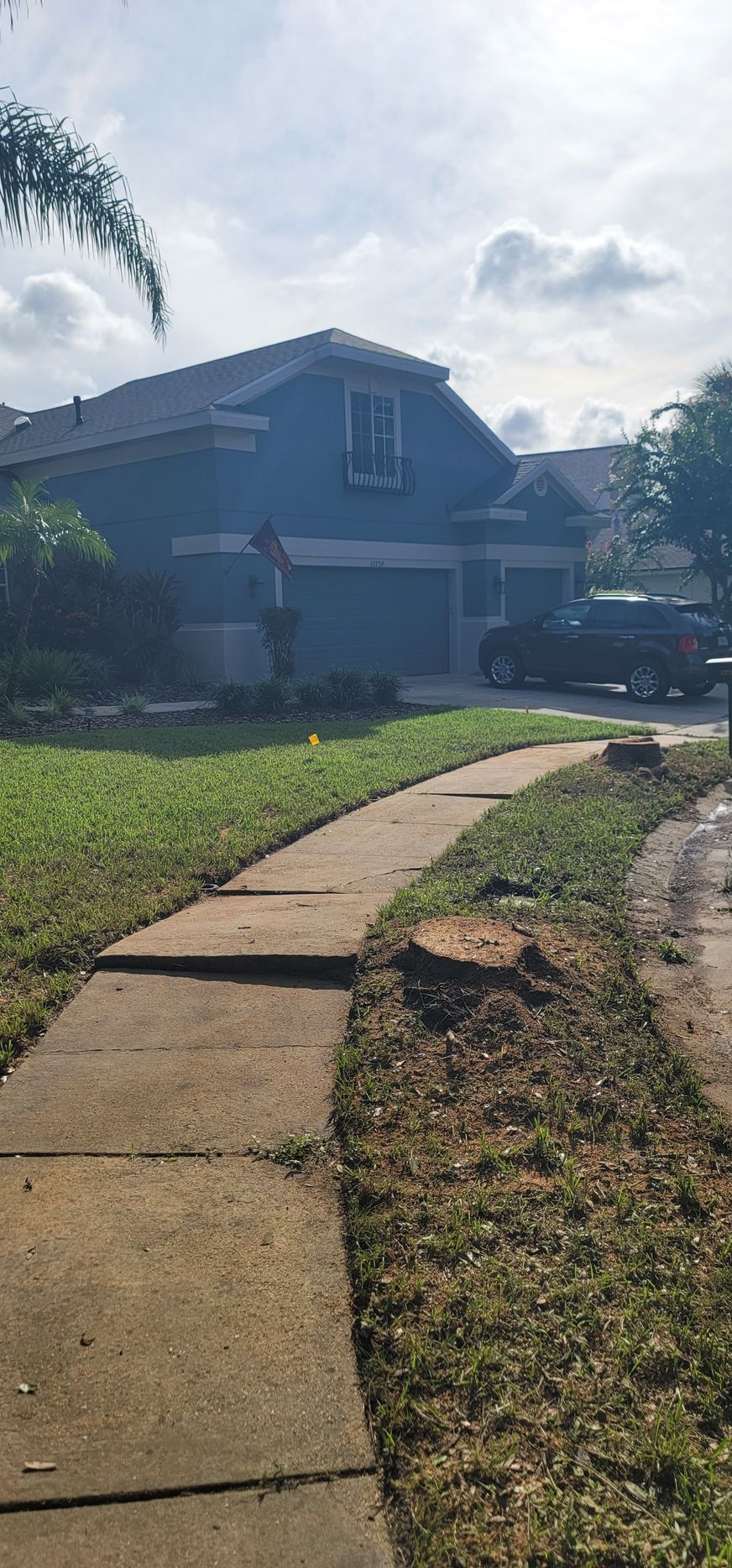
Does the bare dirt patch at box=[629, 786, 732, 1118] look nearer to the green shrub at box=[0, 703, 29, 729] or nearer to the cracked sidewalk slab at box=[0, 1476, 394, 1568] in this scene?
the cracked sidewalk slab at box=[0, 1476, 394, 1568]

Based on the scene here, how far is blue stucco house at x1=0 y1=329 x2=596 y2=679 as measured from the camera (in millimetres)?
18062

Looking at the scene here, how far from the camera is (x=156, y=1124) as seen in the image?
3.39m

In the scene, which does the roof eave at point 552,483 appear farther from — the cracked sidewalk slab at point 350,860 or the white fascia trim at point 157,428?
the cracked sidewalk slab at point 350,860

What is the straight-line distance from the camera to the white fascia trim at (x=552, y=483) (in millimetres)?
22453

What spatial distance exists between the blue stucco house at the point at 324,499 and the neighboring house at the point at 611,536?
10.1 ft

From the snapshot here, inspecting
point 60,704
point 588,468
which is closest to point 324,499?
point 60,704

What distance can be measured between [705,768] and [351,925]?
580 cm

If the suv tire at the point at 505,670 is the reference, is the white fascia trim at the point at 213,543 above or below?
above

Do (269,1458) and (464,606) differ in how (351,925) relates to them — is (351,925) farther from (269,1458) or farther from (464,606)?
(464,606)

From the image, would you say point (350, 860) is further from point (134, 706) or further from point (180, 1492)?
point (134, 706)

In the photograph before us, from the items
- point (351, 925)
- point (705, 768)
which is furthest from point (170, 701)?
point (351, 925)

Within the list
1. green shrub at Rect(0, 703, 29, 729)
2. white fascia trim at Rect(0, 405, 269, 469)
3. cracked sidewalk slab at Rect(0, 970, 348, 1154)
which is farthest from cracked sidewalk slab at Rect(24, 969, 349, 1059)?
white fascia trim at Rect(0, 405, 269, 469)

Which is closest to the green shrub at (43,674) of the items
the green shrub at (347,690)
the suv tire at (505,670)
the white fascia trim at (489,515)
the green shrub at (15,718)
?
the green shrub at (15,718)

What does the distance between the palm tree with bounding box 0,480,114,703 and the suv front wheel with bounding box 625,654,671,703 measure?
7.97m
